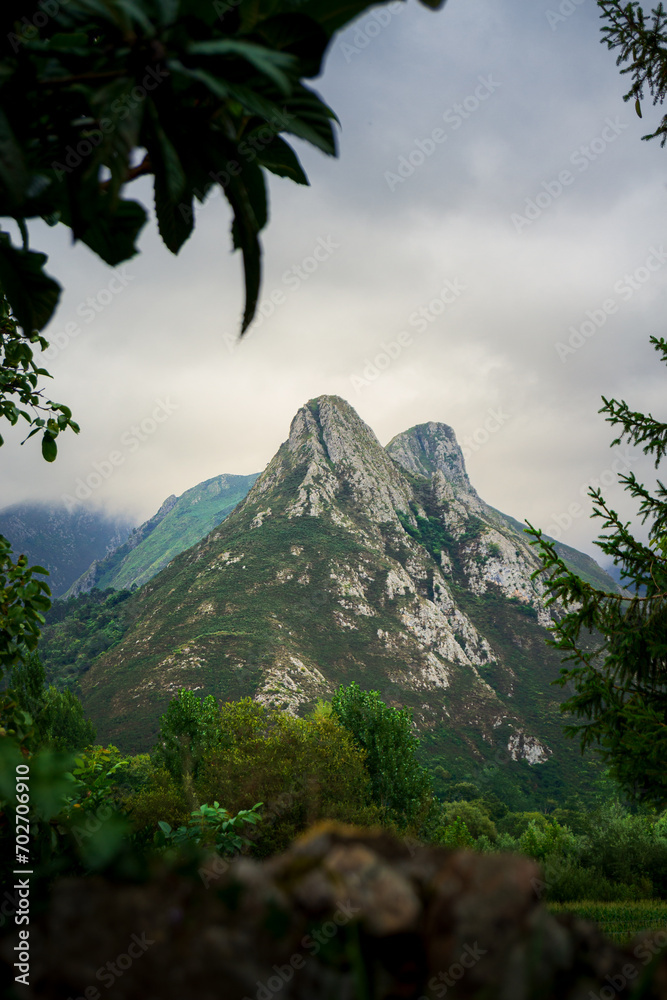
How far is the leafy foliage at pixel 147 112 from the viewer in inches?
40.9

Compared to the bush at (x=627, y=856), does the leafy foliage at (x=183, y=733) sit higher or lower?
higher

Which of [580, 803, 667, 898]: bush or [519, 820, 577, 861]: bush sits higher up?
[580, 803, 667, 898]: bush

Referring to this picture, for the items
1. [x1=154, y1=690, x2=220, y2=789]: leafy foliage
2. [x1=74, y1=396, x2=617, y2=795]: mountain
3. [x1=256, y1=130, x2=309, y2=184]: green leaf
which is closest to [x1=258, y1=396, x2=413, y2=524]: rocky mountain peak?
[x1=74, y1=396, x2=617, y2=795]: mountain

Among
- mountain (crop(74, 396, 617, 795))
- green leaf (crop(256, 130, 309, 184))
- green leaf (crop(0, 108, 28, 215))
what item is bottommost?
green leaf (crop(0, 108, 28, 215))

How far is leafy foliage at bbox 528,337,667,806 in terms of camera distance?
21.3 ft

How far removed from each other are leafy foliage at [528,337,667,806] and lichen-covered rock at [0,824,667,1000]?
20.9ft

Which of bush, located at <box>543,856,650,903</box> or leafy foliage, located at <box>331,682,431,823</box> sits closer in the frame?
bush, located at <box>543,856,650,903</box>

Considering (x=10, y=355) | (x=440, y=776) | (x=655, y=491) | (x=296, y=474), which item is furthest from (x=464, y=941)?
(x=296, y=474)

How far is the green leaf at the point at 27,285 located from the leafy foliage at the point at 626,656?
685 centimetres

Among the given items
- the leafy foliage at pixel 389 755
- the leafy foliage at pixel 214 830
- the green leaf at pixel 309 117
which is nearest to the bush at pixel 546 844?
the leafy foliage at pixel 389 755

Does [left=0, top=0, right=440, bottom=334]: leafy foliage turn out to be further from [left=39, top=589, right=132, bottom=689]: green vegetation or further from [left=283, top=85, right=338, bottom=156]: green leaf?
[left=39, top=589, right=132, bottom=689]: green vegetation

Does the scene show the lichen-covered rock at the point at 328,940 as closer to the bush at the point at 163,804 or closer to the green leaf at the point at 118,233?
the green leaf at the point at 118,233

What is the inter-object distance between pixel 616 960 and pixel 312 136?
6.28 ft

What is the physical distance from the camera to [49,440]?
310 centimetres
